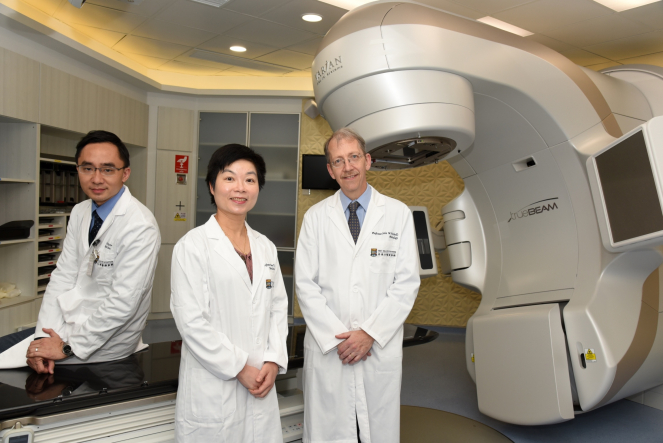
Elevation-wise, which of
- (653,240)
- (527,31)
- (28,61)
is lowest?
(653,240)

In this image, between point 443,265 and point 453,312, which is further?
point 453,312

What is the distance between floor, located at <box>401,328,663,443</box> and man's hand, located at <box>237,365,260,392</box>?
1817mm

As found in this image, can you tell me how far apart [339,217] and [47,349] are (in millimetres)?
1118

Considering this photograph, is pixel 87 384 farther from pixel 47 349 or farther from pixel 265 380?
pixel 265 380

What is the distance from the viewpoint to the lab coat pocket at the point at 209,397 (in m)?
1.34

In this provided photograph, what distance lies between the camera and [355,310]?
180 centimetres

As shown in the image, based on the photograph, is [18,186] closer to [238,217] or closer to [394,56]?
[238,217]

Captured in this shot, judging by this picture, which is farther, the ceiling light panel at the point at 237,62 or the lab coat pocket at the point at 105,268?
the ceiling light panel at the point at 237,62

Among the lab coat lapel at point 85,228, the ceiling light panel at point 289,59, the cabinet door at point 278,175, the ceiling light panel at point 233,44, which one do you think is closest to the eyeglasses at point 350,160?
the lab coat lapel at point 85,228

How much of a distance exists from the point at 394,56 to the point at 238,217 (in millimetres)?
866

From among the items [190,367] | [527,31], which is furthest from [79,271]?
[527,31]

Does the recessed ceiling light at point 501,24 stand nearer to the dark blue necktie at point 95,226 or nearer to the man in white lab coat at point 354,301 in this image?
the man in white lab coat at point 354,301

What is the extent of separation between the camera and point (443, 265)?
2914mm

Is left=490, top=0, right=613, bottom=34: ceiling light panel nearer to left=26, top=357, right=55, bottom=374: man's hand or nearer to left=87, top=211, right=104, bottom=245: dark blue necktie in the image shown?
left=87, top=211, right=104, bottom=245: dark blue necktie
